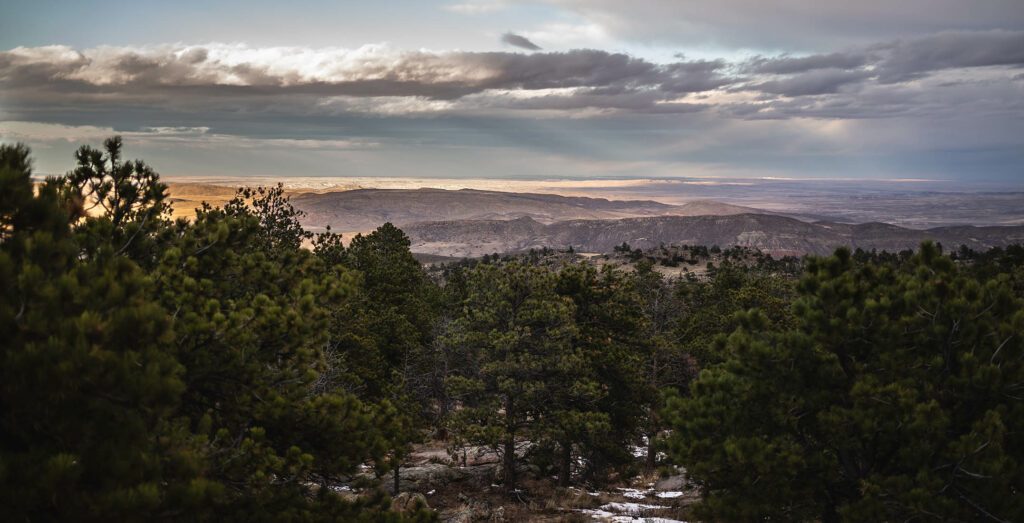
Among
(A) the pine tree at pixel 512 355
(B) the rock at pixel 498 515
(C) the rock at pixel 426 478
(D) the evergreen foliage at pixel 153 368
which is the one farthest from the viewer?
(C) the rock at pixel 426 478

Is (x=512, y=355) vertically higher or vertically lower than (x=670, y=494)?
higher

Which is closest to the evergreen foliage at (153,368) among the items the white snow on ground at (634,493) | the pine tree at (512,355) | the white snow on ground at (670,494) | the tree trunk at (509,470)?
the pine tree at (512,355)

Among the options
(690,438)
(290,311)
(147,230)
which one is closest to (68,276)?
(290,311)

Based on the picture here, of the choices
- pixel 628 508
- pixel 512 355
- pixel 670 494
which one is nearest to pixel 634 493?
pixel 670 494

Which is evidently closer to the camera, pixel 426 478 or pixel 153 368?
pixel 153 368

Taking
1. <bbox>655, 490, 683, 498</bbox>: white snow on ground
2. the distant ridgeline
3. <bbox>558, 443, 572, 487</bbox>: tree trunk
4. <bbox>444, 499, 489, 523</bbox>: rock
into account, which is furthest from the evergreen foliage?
<bbox>655, 490, 683, 498</bbox>: white snow on ground

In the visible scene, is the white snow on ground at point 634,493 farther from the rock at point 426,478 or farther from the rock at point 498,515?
the rock at point 426,478

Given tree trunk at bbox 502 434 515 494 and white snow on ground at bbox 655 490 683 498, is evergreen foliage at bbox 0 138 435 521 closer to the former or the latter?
tree trunk at bbox 502 434 515 494

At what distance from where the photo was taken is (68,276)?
445 centimetres

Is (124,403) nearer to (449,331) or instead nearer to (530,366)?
(530,366)

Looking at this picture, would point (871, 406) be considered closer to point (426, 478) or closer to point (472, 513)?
point (472, 513)

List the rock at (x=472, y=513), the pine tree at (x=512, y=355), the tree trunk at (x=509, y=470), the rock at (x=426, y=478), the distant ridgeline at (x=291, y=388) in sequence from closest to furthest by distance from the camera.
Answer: the distant ridgeline at (x=291, y=388) < the rock at (x=472, y=513) < the pine tree at (x=512, y=355) < the tree trunk at (x=509, y=470) < the rock at (x=426, y=478)

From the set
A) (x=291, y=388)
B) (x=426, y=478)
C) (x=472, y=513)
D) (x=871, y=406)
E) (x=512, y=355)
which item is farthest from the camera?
(x=426, y=478)

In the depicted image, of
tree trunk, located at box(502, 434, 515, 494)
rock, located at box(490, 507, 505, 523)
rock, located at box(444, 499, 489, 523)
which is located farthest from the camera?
tree trunk, located at box(502, 434, 515, 494)
